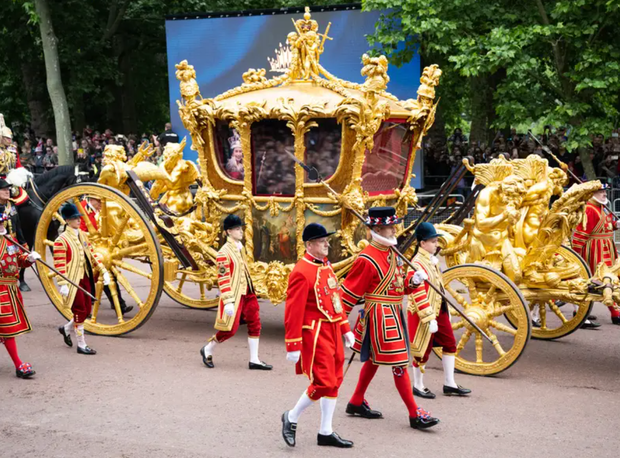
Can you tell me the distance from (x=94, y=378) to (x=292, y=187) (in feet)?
9.16

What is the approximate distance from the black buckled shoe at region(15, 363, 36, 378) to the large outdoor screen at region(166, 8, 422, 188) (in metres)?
12.3

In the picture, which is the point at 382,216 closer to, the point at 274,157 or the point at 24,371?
the point at 274,157

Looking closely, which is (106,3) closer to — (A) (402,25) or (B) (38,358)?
(A) (402,25)

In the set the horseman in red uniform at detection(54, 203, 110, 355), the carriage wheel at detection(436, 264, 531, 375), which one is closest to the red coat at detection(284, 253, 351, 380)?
the carriage wheel at detection(436, 264, 531, 375)

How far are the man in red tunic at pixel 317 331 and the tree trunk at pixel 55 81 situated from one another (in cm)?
1592

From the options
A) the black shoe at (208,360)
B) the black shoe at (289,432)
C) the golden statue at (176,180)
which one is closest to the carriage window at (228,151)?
the golden statue at (176,180)

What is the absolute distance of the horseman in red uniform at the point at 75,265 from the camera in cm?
807

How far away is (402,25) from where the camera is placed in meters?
16.4

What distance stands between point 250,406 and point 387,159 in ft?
A: 11.2

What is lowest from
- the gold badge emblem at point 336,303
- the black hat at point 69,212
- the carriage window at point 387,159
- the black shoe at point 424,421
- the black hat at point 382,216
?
the black shoe at point 424,421

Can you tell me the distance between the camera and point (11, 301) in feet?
24.4

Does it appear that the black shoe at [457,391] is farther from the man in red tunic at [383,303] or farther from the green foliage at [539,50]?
the green foliage at [539,50]

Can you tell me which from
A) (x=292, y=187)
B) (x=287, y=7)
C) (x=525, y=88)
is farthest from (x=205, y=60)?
(x=292, y=187)

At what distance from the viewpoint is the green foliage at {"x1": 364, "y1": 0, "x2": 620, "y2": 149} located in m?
13.6
